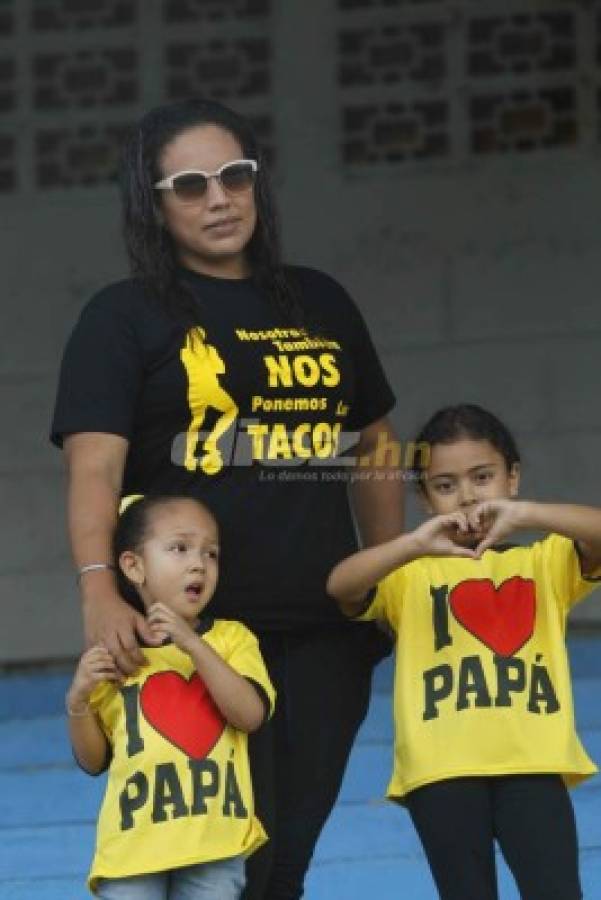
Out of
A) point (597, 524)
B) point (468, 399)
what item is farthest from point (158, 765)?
point (468, 399)

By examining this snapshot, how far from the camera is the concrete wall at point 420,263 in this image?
7.02 metres

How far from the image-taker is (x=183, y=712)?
12.5 ft

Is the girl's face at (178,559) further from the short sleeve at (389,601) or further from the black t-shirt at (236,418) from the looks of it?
the short sleeve at (389,601)

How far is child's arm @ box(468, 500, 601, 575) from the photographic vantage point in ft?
12.4

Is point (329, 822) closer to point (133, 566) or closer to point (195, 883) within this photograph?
point (195, 883)

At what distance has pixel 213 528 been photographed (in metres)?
3.80

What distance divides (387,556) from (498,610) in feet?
0.93

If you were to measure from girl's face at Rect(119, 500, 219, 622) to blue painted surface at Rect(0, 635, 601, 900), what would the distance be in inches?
66.4

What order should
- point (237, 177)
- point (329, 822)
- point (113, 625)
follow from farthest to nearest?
1. point (329, 822)
2. point (237, 177)
3. point (113, 625)

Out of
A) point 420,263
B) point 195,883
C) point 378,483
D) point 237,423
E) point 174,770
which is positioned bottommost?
point 195,883

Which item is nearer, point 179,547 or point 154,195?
point 179,547

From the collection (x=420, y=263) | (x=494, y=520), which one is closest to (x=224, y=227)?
(x=494, y=520)

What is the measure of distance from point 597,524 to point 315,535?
19.5 inches

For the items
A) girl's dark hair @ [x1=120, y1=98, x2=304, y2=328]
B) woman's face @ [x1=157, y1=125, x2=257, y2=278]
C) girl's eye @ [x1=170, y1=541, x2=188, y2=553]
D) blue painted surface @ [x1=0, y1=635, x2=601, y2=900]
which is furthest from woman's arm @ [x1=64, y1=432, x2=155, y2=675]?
blue painted surface @ [x1=0, y1=635, x2=601, y2=900]
